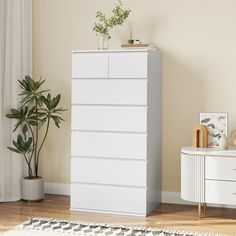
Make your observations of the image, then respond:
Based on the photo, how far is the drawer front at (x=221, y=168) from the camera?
409 cm

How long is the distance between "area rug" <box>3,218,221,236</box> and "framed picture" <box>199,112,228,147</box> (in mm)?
972

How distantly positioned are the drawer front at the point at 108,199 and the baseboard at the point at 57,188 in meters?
0.62

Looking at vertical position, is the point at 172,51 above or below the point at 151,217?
above

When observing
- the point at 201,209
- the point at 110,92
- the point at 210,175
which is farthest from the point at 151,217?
the point at 110,92

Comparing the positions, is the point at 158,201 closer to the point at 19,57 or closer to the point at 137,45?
the point at 137,45

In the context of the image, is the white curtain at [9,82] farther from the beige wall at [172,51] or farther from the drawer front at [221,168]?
the drawer front at [221,168]

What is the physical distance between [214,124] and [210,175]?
522mm

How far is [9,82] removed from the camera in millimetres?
4824

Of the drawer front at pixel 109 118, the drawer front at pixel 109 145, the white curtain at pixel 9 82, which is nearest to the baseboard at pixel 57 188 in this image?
the white curtain at pixel 9 82

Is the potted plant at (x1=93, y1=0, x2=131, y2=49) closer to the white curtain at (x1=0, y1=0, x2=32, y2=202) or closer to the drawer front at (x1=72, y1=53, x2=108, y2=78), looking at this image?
the drawer front at (x1=72, y1=53, x2=108, y2=78)

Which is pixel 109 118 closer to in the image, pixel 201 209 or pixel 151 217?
pixel 151 217

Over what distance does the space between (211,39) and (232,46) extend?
21 cm

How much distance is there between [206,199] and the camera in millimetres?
4188

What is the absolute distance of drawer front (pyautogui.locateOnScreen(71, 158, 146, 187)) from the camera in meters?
4.27
